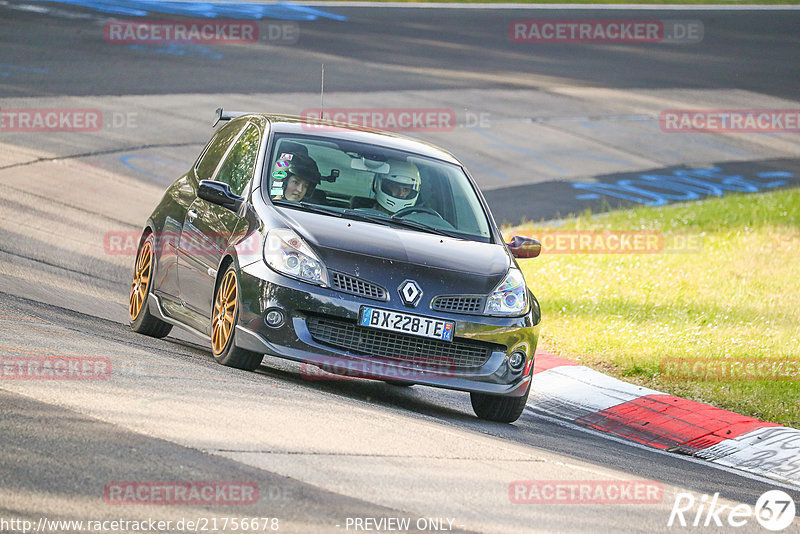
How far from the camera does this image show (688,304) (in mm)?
12812

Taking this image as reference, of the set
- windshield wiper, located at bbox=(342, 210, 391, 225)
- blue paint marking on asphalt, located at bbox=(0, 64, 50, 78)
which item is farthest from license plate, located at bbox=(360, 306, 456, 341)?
blue paint marking on asphalt, located at bbox=(0, 64, 50, 78)

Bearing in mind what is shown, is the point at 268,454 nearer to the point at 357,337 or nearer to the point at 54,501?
the point at 54,501

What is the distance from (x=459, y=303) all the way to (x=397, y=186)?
55.3 inches

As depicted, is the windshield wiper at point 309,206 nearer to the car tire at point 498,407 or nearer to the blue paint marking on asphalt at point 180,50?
the car tire at point 498,407

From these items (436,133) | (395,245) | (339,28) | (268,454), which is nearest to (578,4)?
(339,28)

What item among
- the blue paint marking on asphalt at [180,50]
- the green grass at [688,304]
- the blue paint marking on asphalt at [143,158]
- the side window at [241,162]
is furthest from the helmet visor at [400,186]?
the blue paint marking on asphalt at [180,50]

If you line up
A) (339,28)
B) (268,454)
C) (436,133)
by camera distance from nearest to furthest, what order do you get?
(268,454) < (436,133) < (339,28)

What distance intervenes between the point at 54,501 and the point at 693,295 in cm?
928

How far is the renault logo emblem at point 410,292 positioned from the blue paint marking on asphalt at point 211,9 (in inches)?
928

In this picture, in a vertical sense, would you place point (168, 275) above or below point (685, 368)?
above

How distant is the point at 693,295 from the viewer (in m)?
13.2

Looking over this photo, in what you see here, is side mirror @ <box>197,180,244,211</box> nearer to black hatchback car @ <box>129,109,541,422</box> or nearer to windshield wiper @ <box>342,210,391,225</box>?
black hatchback car @ <box>129,109,541,422</box>

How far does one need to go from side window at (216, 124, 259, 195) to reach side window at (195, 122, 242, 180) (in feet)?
0.66

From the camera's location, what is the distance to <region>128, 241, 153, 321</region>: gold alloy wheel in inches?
391
